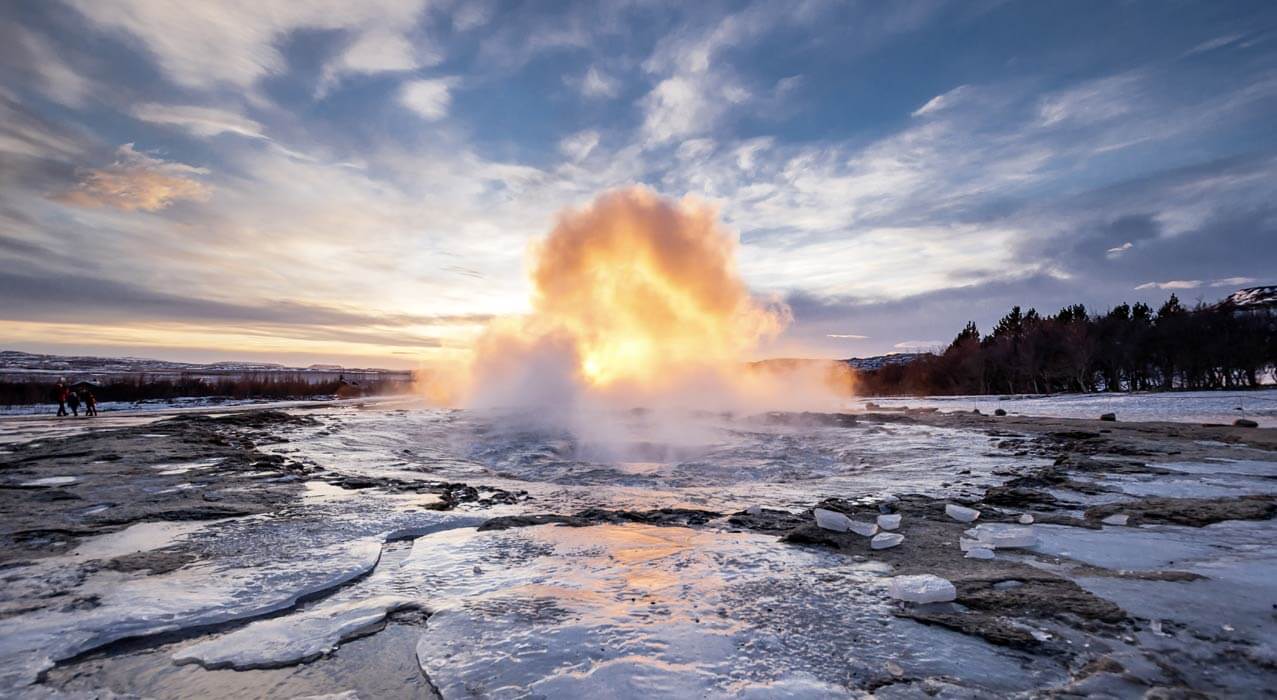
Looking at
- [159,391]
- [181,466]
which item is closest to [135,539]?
[181,466]

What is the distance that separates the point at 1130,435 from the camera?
54.4ft

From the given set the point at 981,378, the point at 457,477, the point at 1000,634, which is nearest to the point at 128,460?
the point at 457,477

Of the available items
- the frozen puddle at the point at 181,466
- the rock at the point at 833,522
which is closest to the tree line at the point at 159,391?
the frozen puddle at the point at 181,466

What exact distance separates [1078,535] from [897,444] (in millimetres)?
10140

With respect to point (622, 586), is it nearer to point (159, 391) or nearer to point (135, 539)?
point (135, 539)

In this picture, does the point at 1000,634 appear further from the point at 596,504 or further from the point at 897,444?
the point at 897,444

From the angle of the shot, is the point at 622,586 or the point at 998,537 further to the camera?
the point at 998,537

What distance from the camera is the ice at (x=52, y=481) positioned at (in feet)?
30.2

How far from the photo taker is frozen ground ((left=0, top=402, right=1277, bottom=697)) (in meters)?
3.28

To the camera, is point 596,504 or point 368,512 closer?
point 368,512

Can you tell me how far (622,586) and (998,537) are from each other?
4387mm

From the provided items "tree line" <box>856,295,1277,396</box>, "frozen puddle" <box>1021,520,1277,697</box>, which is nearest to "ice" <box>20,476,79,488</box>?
"frozen puddle" <box>1021,520,1277,697</box>

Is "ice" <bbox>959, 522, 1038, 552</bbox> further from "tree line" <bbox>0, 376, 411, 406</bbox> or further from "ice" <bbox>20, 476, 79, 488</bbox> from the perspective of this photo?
"tree line" <bbox>0, 376, 411, 406</bbox>

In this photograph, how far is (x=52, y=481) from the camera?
9555mm
